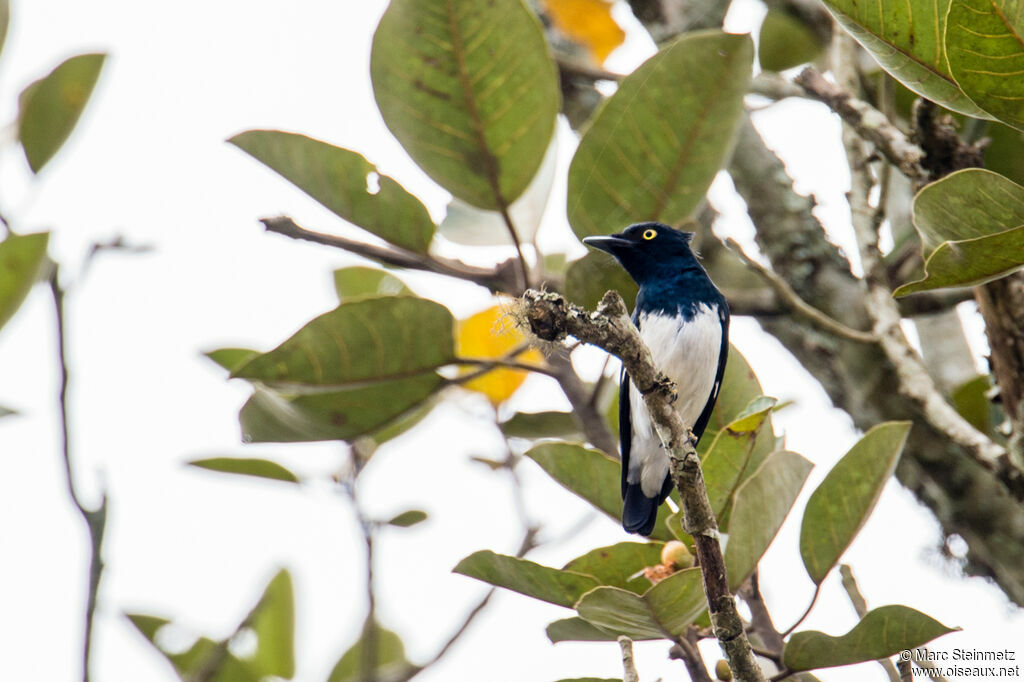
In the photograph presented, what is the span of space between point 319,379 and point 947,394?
7.04 feet

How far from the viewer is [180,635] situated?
2695 mm

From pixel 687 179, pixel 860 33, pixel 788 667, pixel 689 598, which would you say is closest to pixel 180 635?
pixel 689 598

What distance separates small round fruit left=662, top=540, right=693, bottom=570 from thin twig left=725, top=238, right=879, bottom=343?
0.88 m

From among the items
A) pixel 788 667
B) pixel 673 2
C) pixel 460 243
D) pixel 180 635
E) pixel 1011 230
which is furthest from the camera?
pixel 673 2

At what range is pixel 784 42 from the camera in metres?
4.08

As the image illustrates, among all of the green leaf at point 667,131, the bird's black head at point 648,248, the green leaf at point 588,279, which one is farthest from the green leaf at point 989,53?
the bird's black head at point 648,248

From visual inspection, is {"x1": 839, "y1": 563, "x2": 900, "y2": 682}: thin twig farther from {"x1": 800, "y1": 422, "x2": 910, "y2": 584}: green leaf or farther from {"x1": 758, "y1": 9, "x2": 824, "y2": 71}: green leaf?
{"x1": 758, "y1": 9, "x2": 824, "y2": 71}: green leaf

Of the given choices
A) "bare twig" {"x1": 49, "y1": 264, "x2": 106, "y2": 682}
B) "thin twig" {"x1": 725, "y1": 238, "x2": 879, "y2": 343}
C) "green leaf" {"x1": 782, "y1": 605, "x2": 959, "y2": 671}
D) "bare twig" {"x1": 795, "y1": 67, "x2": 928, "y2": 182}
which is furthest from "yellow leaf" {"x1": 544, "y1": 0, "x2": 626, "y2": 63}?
"bare twig" {"x1": 49, "y1": 264, "x2": 106, "y2": 682}

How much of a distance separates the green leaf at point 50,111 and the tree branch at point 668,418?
1.33 m

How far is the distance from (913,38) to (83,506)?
84.0 inches

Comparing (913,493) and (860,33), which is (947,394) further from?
(860,33)

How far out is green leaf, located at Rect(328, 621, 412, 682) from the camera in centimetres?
190

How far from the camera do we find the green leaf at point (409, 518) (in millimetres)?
3027

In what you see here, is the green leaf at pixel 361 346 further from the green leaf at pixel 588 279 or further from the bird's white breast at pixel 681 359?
the bird's white breast at pixel 681 359
